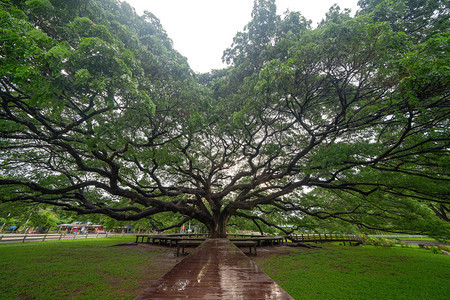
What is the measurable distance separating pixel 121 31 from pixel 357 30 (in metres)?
6.84

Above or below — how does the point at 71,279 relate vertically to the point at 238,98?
below

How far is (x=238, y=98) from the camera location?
298 inches

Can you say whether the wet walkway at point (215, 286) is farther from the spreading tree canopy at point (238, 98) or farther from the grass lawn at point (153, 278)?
the spreading tree canopy at point (238, 98)

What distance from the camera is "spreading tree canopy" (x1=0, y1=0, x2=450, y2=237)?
149 inches

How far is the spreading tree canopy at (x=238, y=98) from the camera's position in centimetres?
379

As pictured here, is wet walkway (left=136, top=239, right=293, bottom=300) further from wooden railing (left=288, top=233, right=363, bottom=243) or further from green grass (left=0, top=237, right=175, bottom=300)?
wooden railing (left=288, top=233, right=363, bottom=243)

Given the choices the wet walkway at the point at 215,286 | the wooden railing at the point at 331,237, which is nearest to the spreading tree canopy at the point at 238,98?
the wet walkway at the point at 215,286

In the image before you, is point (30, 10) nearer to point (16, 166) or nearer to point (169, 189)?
point (16, 166)

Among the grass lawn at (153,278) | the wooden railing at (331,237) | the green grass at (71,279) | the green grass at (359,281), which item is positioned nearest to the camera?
the green grass at (71,279)

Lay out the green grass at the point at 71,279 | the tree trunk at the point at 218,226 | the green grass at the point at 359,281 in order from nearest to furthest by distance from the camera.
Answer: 1. the green grass at the point at 71,279
2. the green grass at the point at 359,281
3. the tree trunk at the point at 218,226

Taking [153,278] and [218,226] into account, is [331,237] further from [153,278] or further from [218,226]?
[153,278]

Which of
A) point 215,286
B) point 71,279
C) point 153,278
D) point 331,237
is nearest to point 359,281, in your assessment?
point 215,286

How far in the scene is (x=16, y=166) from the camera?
788 cm

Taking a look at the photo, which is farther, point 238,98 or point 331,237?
point 331,237
